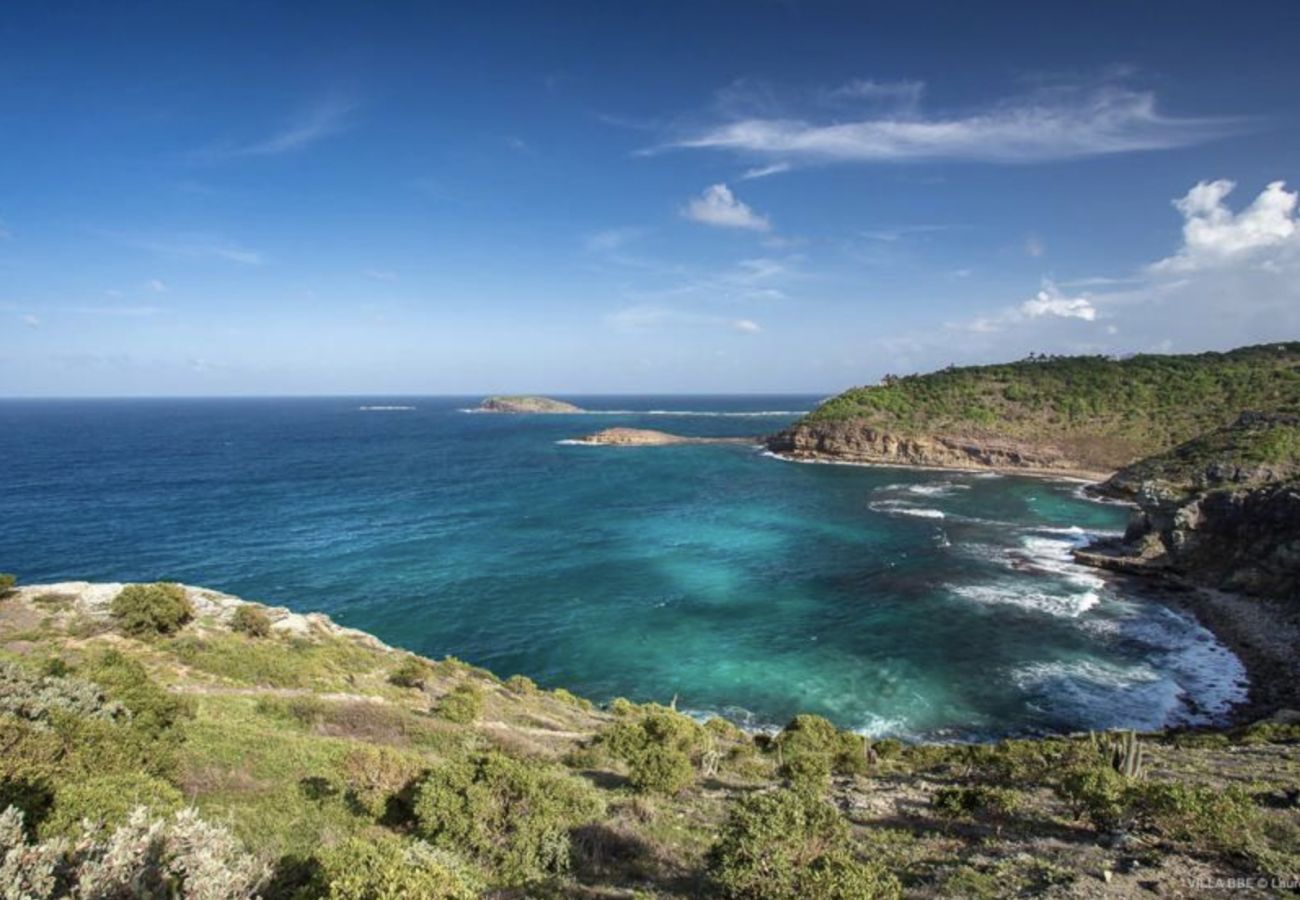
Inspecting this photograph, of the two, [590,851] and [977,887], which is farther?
[590,851]

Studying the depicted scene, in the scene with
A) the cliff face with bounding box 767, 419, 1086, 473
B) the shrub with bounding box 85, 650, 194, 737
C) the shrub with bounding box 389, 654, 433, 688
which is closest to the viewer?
the shrub with bounding box 85, 650, 194, 737

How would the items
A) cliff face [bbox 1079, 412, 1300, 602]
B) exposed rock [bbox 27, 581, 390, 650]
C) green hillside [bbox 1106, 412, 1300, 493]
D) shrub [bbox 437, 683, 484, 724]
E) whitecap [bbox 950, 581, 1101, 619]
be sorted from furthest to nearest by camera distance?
green hillside [bbox 1106, 412, 1300, 493], cliff face [bbox 1079, 412, 1300, 602], whitecap [bbox 950, 581, 1101, 619], exposed rock [bbox 27, 581, 390, 650], shrub [bbox 437, 683, 484, 724]

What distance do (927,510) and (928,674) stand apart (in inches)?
1902

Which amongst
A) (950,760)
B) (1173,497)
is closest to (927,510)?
(1173,497)

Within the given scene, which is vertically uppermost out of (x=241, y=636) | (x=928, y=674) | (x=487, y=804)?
(x=487, y=804)

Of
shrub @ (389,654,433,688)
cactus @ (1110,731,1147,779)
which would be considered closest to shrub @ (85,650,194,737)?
shrub @ (389,654,433,688)

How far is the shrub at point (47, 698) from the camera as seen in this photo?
49.1ft

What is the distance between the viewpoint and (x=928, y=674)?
3959 centimetres

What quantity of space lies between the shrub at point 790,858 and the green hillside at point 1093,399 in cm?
12629

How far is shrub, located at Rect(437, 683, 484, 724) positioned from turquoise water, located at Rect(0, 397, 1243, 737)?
13740mm

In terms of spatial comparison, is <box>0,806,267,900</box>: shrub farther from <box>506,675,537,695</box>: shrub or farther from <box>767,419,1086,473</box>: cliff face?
<box>767,419,1086,473</box>: cliff face

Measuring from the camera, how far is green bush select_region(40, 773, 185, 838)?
10039 millimetres

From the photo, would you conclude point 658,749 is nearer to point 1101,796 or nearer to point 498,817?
point 498,817

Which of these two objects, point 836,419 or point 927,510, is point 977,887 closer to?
point 927,510
